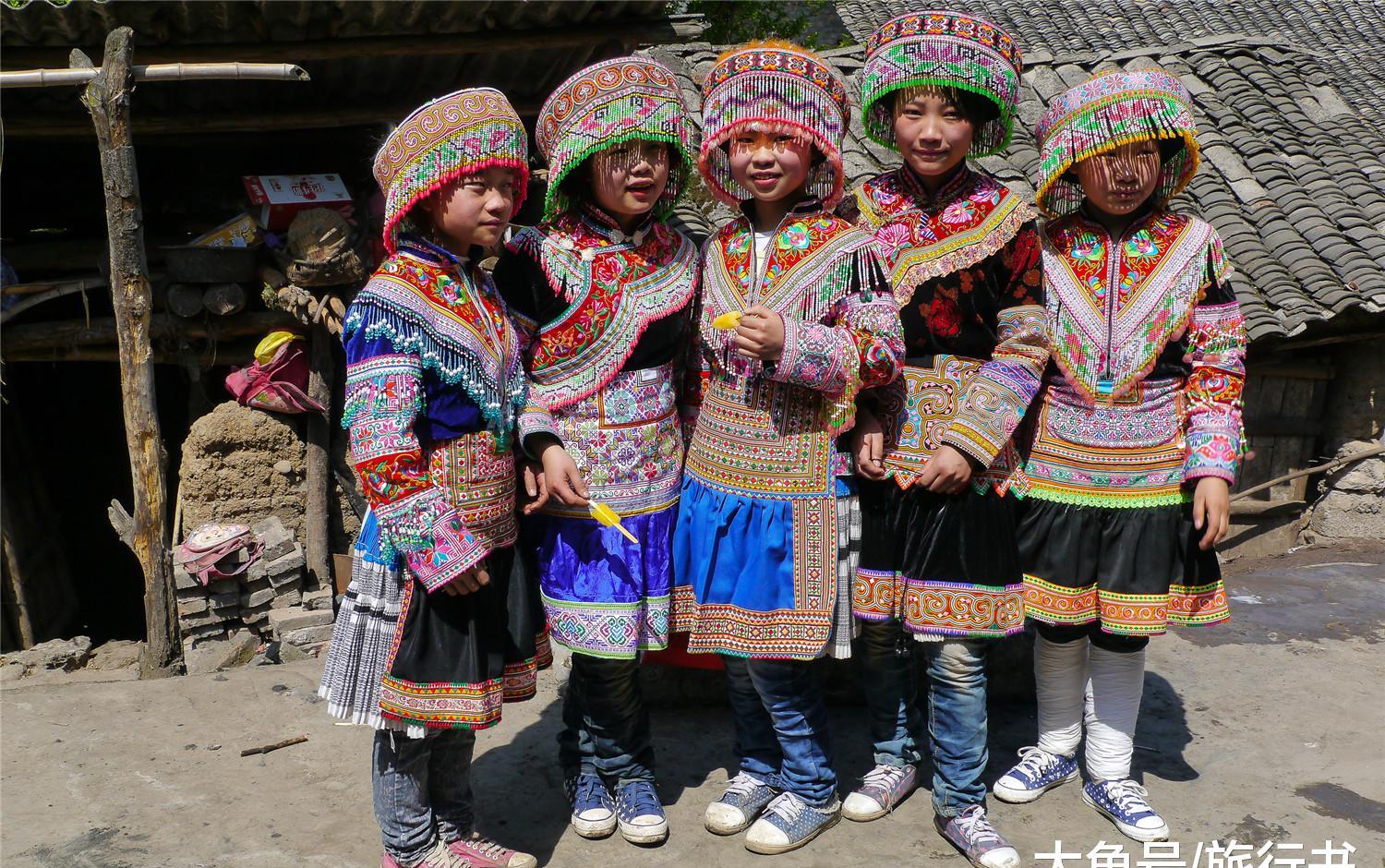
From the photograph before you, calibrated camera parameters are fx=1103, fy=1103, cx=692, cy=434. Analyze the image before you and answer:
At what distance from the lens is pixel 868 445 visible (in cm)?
285

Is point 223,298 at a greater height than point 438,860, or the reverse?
point 223,298

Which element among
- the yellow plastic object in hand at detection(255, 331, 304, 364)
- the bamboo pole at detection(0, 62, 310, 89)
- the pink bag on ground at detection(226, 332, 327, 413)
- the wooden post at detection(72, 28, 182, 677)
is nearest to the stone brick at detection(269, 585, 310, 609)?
the wooden post at detection(72, 28, 182, 677)

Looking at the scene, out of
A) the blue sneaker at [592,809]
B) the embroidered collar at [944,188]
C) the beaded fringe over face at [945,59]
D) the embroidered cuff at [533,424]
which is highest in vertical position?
the beaded fringe over face at [945,59]

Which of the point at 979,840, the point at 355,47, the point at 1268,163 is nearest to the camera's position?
the point at 979,840

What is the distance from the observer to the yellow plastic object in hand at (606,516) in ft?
8.89

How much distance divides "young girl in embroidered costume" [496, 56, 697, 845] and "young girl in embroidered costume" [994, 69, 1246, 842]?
100cm

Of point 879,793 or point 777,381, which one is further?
point 879,793

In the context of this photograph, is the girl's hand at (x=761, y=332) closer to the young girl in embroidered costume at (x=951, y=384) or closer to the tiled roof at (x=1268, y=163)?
the young girl in embroidered costume at (x=951, y=384)

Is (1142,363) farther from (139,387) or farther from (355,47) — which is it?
(139,387)

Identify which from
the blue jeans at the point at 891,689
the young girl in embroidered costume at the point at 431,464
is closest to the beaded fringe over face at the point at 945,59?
the young girl in embroidered costume at the point at 431,464

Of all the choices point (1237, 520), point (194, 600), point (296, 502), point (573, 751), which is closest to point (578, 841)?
point (573, 751)

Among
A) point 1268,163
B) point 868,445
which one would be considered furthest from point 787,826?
point 1268,163

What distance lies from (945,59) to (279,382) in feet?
14.1

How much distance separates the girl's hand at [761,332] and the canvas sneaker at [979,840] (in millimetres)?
1372
